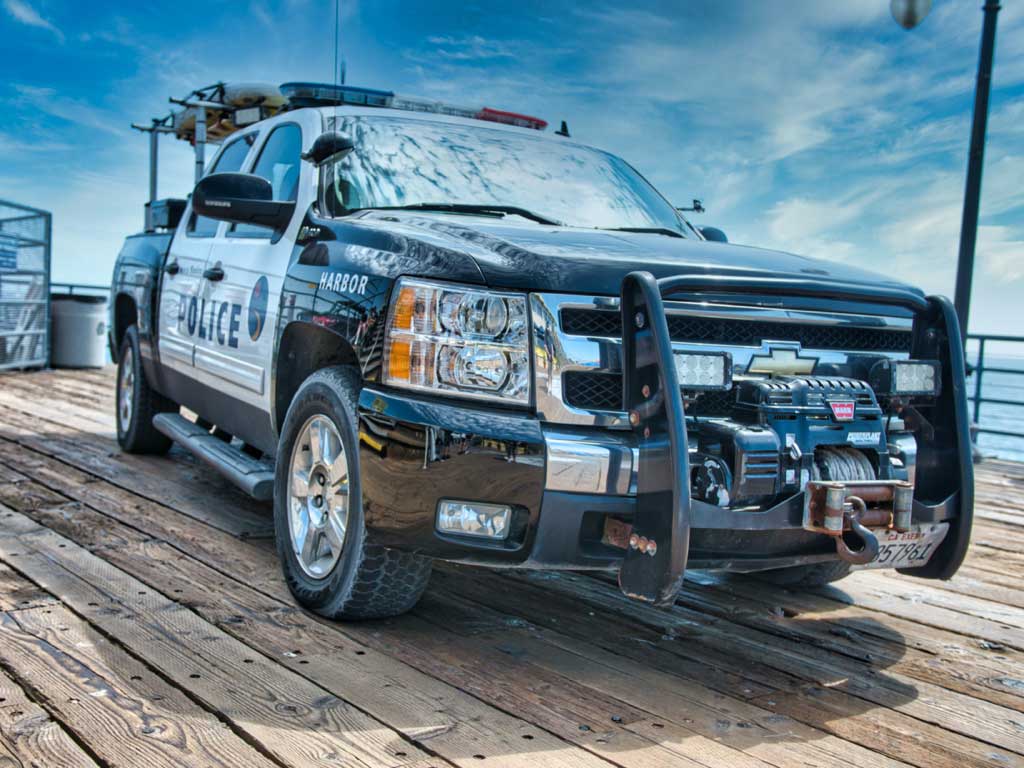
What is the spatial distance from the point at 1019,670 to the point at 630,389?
5.70 feet

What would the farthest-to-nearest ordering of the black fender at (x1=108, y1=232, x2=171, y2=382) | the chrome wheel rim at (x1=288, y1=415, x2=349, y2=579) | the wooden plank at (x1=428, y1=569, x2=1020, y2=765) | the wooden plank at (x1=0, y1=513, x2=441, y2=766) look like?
the black fender at (x1=108, y1=232, x2=171, y2=382) < the chrome wheel rim at (x1=288, y1=415, x2=349, y2=579) < the wooden plank at (x1=428, y1=569, x2=1020, y2=765) < the wooden plank at (x1=0, y1=513, x2=441, y2=766)

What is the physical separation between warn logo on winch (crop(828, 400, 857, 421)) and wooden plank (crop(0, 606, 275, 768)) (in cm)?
177

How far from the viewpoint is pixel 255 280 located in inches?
165

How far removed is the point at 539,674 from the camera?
299cm

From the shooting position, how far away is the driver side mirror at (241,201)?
12.6 feet

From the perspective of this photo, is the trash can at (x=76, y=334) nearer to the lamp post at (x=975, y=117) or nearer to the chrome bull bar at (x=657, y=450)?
the lamp post at (x=975, y=117)

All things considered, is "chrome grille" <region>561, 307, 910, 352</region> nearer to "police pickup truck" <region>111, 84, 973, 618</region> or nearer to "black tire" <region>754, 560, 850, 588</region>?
"police pickup truck" <region>111, 84, 973, 618</region>

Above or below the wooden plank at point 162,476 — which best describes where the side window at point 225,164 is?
above

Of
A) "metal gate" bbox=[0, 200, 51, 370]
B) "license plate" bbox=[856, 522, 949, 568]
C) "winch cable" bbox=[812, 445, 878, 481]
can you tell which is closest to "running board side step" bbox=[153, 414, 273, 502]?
"winch cable" bbox=[812, 445, 878, 481]

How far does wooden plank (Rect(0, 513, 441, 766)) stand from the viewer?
244cm

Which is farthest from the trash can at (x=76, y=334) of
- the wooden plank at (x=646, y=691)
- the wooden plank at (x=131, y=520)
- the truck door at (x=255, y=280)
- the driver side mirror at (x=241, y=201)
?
the wooden plank at (x=646, y=691)

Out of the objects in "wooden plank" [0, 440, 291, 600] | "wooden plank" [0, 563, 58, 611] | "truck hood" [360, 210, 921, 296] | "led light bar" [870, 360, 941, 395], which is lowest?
"wooden plank" [0, 563, 58, 611]

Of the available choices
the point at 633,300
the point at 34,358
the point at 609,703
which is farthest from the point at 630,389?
the point at 34,358

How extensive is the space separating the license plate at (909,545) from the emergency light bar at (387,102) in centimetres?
273
